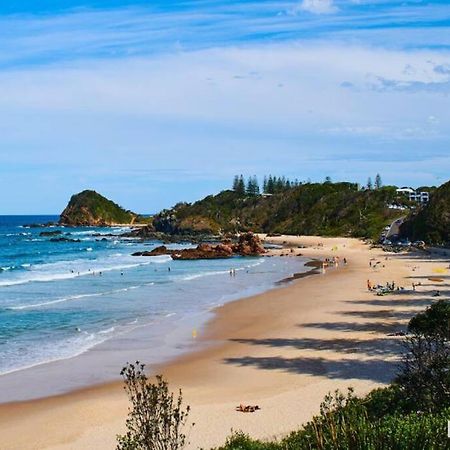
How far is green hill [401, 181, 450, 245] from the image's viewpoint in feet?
280

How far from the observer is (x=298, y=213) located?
A: 465 feet

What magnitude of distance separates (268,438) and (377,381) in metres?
6.19

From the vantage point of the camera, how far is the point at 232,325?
112ft

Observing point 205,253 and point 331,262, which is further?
point 205,253

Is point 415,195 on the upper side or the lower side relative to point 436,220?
upper

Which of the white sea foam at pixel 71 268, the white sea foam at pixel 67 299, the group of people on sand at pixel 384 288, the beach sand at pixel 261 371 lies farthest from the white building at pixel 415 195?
the white sea foam at pixel 67 299

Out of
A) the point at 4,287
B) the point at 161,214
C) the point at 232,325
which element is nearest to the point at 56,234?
the point at 161,214

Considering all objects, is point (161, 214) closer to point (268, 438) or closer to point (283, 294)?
point (283, 294)

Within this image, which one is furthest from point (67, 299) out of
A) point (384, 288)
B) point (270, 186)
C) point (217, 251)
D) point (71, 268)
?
point (270, 186)

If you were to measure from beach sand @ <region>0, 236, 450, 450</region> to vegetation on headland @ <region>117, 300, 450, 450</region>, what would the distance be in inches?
142

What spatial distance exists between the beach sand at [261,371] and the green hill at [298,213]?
80.3 meters

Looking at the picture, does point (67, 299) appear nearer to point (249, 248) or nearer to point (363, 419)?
point (363, 419)

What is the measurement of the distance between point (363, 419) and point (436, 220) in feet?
267

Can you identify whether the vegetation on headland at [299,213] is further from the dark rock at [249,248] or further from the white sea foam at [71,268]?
the white sea foam at [71,268]
